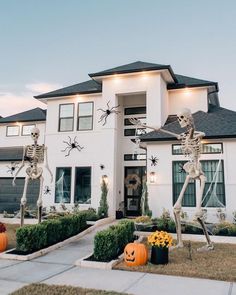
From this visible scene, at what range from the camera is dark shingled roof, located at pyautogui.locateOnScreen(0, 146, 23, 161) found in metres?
19.5

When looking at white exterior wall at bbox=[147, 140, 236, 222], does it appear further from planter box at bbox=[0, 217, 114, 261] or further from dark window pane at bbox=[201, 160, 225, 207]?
planter box at bbox=[0, 217, 114, 261]

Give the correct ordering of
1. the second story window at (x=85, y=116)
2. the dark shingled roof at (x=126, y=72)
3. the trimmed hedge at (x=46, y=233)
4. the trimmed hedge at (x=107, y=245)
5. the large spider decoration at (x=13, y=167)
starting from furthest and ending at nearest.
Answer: the large spider decoration at (x=13, y=167) < the second story window at (x=85, y=116) < the dark shingled roof at (x=126, y=72) < the trimmed hedge at (x=46, y=233) < the trimmed hedge at (x=107, y=245)

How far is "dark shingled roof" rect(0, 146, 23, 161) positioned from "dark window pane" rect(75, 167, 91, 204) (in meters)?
4.78

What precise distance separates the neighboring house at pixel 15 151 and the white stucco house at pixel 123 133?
3.51 ft

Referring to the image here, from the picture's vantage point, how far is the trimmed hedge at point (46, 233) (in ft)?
27.2

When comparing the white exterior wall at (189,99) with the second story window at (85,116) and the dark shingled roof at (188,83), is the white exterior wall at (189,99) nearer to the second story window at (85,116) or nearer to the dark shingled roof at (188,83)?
the dark shingled roof at (188,83)

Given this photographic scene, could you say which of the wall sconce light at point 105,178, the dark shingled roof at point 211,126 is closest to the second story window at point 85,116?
the wall sconce light at point 105,178

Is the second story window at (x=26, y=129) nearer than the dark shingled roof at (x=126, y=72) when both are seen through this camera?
No

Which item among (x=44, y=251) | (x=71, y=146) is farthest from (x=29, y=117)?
(x=44, y=251)

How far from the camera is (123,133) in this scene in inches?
703

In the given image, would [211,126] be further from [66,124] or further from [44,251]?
[44,251]

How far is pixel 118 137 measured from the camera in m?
17.2

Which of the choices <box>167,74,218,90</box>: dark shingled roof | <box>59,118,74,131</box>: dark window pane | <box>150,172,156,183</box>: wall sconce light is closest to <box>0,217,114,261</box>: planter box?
<box>150,172,156,183</box>: wall sconce light

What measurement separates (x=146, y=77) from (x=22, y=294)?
1334cm
